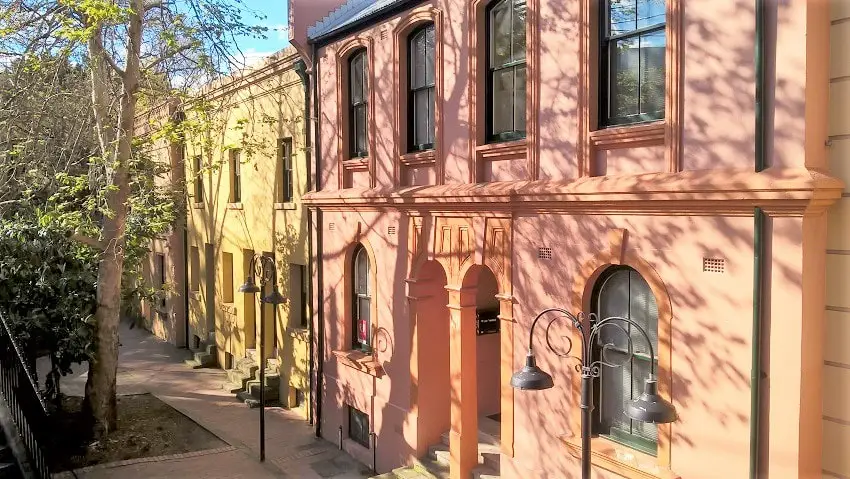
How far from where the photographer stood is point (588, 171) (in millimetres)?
8375

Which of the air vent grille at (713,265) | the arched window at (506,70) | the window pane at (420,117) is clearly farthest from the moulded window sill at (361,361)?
the air vent grille at (713,265)

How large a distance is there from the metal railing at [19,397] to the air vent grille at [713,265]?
8628 millimetres

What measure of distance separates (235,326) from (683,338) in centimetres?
1417

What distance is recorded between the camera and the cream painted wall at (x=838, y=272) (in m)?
6.36

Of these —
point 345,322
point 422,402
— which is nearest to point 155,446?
point 345,322

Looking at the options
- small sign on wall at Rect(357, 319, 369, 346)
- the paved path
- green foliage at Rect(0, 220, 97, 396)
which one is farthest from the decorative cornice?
green foliage at Rect(0, 220, 97, 396)

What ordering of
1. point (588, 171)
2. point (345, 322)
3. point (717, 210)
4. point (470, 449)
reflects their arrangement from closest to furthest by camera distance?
point (717, 210) → point (588, 171) → point (470, 449) → point (345, 322)

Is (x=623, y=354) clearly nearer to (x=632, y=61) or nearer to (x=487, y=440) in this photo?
(x=632, y=61)

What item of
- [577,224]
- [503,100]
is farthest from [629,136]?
[503,100]

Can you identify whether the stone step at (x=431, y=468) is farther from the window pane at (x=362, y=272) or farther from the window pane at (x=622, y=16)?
the window pane at (x=622, y=16)

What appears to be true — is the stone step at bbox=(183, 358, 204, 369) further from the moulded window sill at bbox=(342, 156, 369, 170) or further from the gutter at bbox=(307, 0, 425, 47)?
the gutter at bbox=(307, 0, 425, 47)

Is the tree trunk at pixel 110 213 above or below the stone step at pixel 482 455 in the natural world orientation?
above

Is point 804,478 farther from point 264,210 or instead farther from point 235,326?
point 235,326

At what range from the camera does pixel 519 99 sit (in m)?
9.76
